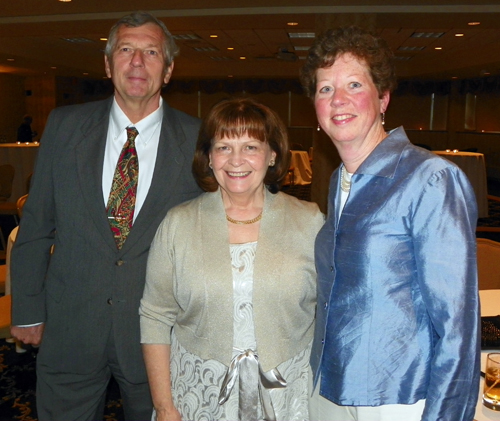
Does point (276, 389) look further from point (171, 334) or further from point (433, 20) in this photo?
point (433, 20)

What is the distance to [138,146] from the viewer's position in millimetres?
2023

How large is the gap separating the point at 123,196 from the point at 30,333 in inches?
25.8

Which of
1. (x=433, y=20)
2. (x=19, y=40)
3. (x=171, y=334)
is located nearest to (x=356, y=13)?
(x=433, y=20)

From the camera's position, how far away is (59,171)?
196 cm

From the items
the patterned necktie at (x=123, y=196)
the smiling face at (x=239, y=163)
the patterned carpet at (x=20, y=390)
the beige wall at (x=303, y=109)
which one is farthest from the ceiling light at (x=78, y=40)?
the smiling face at (x=239, y=163)

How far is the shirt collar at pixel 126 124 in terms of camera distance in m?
2.03

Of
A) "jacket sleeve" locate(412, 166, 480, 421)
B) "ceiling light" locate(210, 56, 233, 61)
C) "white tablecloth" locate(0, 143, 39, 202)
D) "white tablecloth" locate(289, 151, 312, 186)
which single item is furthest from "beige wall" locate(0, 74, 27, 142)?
"jacket sleeve" locate(412, 166, 480, 421)

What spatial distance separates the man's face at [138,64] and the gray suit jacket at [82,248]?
14cm

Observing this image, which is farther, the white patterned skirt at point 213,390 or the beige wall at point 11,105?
the beige wall at point 11,105

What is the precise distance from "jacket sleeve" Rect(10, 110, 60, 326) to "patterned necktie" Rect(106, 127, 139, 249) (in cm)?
24

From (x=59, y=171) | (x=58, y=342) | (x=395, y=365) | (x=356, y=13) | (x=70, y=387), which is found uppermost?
(x=356, y=13)

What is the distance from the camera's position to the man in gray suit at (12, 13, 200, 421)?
1931mm

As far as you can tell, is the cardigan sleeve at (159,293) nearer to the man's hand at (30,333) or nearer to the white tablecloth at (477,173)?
the man's hand at (30,333)

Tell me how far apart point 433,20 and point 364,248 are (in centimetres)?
782
